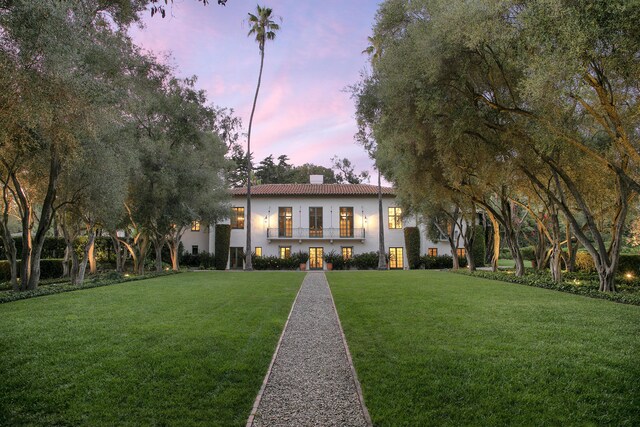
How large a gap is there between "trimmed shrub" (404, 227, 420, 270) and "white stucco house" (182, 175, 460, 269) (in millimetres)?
934

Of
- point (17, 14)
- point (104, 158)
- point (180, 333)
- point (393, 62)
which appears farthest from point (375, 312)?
point (104, 158)

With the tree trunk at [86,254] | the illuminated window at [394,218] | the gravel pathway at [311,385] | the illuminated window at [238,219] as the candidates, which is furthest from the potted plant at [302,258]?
the gravel pathway at [311,385]

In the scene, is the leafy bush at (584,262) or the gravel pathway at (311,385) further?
the leafy bush at (584,262)

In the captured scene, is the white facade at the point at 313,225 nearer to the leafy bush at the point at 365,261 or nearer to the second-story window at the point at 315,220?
the second-story window at the point at 315,220

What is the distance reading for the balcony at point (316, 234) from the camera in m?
29.9

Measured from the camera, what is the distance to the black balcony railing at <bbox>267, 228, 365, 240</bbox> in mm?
29934

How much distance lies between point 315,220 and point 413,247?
295 inches

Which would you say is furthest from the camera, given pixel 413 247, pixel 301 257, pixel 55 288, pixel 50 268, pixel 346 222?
pixel 346 222

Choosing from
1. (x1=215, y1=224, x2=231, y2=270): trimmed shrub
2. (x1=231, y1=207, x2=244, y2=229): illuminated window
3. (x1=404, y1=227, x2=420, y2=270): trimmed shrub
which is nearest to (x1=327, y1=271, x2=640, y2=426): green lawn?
(x1=404, y1=227, x2=420, y2=270): trimmed shrub

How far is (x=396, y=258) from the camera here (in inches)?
1183

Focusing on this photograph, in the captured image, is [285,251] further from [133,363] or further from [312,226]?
[133,363]

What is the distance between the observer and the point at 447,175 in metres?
13.8

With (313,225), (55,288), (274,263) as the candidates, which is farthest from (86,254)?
(313,225)

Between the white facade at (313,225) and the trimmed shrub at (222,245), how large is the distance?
1092 mm
